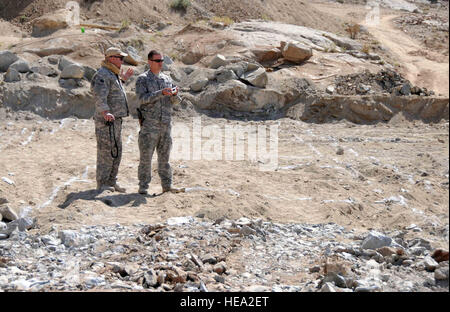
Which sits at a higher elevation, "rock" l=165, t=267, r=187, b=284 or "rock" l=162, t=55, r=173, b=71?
"rock" l=165, t=267, r=187, b=284

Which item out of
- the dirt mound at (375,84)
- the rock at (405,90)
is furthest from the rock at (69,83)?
the rock at (405,90)

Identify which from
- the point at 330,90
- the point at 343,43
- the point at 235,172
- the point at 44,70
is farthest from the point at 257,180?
the point at 343,43

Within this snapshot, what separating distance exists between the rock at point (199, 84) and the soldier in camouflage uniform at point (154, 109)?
637 centimetres

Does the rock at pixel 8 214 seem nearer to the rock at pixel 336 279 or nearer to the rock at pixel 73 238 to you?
the rock at pixel 73 238

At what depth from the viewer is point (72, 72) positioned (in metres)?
12.2

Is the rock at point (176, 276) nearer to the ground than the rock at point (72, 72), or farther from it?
farther from it

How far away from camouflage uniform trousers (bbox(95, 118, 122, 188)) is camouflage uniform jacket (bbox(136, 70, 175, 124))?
45 centimetres

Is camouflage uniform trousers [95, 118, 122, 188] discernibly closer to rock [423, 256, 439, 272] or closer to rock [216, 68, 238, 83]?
rock [423, 256, 439, 272]

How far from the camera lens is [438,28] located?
95.2 feet

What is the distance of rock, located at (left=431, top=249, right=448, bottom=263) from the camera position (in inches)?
158

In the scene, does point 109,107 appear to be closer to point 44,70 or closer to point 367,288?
point 367,288

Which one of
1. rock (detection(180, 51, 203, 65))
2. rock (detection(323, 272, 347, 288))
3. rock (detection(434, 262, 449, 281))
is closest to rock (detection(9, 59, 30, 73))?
rock (detection(180, 51, 203, 65))

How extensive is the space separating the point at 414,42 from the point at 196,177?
21.8 meters

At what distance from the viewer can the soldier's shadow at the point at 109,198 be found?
630 centimetres
